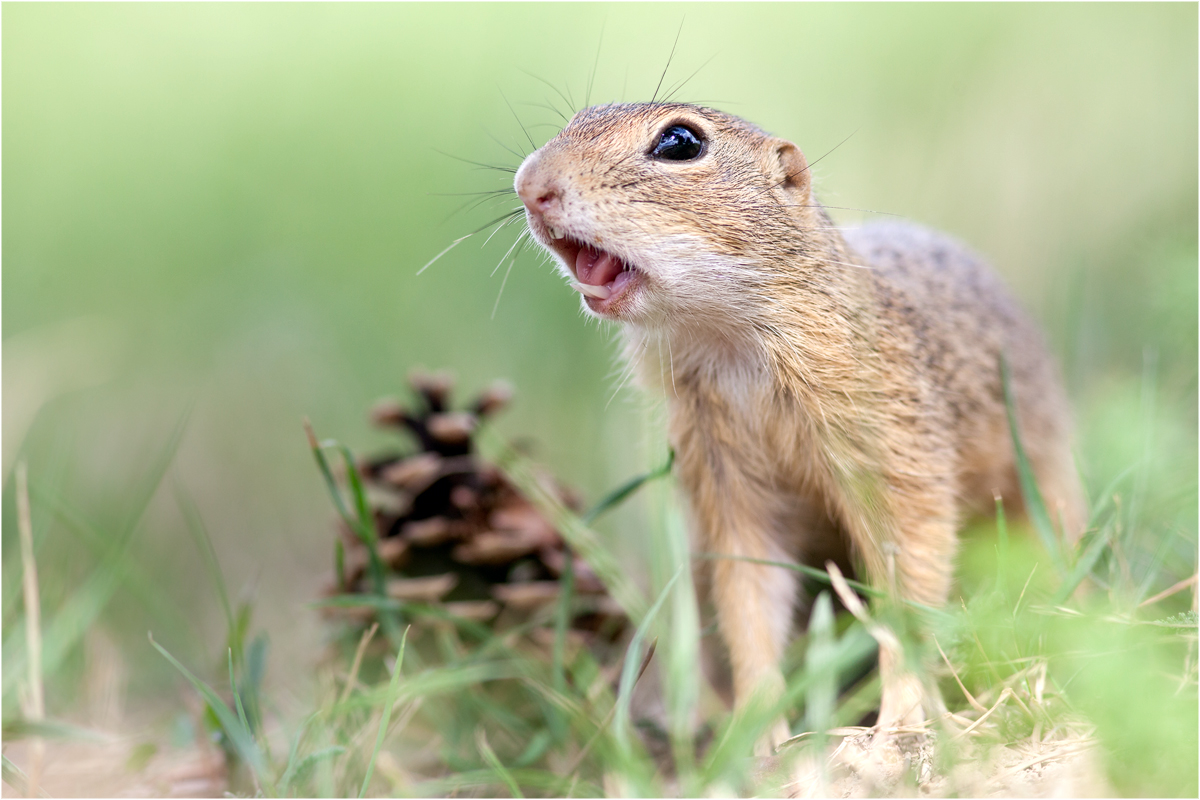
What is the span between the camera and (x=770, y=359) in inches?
105

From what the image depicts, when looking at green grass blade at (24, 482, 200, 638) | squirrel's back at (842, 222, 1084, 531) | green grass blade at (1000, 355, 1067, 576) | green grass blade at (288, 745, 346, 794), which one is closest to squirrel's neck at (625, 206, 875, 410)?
squirrel's back at (842, 222, 1084, 531)

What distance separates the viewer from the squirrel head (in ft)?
7.50

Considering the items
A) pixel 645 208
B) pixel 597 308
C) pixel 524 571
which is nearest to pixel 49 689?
pixel 524 571

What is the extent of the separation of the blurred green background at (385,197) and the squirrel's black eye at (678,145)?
6.50ft

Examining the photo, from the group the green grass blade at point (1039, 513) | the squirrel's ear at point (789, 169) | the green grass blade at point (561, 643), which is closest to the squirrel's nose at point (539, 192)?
the squirrel's ear at point (789, 169)

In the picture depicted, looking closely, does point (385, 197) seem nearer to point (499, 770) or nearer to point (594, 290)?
point (594, 290)

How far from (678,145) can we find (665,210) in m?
0.26

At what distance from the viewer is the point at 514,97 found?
5.85m

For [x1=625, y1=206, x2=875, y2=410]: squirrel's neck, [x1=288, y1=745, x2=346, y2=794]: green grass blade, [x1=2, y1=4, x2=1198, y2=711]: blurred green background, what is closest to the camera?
[x1=288, y1=745, x2=346, y2=794]: green grass blade

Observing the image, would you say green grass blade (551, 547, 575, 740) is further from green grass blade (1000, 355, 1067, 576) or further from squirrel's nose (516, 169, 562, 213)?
green grass blade (1000, 355, 1067, 576)

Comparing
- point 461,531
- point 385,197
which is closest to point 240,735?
point 461,531

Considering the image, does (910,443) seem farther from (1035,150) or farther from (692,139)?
(1035,150)

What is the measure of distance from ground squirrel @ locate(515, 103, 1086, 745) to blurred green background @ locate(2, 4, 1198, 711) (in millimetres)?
1402

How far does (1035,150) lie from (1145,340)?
5.16ft
